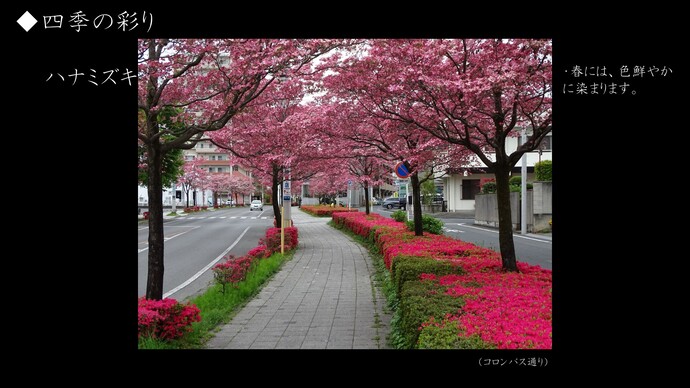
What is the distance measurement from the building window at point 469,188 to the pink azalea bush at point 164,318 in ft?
110

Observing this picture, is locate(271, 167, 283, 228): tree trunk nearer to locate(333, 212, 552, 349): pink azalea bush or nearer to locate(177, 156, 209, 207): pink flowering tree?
locate(333, 212, 552, 349): pink azalea bush

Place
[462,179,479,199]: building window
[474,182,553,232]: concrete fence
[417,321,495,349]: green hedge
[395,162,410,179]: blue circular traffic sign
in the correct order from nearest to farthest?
[417,321,495,349]: green hedge
[395,162,410,179]: blue circular traffic sign
[474,182,553,232]: concrete fence
[462,179,479,199]: building window

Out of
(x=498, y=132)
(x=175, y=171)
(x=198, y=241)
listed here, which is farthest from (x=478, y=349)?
(x=175, y=171)

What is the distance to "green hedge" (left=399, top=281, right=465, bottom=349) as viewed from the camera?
3.48 metres

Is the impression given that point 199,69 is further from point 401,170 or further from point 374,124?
point 401,170

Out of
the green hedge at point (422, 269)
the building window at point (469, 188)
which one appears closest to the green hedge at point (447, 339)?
the green hedge at point (422, 269)

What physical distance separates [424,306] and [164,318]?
2534 millimetres

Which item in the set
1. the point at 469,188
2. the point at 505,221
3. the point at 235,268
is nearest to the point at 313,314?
the point at 235,268

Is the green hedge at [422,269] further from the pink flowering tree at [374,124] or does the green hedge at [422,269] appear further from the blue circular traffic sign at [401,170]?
the blue circular traffic sign at [401,170]

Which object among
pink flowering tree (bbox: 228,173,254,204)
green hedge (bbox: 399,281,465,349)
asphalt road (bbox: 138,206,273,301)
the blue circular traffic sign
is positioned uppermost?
pink flowering tree (bbox: 228,173,254,204)

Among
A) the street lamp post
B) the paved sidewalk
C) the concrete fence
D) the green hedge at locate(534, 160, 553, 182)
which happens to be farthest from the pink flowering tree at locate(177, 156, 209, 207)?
the paved sidewalk

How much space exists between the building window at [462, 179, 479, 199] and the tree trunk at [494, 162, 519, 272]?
31257mm

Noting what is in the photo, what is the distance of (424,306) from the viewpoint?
373cm

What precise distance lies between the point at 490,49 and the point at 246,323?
4.53 metres
